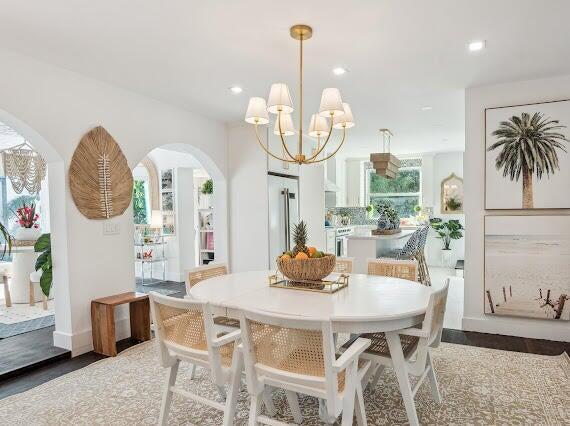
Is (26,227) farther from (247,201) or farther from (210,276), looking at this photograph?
(210,276)

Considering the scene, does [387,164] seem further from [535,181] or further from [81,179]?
[81,179]

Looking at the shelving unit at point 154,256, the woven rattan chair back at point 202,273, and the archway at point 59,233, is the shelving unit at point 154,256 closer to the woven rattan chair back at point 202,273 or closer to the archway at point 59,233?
the archway at point 59,233

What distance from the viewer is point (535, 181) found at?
3.67 metres

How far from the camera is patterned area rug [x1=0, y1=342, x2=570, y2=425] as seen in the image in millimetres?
2346

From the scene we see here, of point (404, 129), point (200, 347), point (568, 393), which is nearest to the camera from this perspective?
point (200, 347)

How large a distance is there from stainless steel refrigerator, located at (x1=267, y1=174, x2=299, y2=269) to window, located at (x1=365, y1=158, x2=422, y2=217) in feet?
11.6

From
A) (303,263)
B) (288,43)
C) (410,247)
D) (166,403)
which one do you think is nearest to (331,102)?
(288,43)

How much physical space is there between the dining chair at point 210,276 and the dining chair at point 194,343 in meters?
0.49

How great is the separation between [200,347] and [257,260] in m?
3.23

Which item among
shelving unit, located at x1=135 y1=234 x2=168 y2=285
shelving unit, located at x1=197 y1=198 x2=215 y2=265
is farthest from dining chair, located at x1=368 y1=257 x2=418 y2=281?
shelving unit, located at x1=135 y1=234 x2=168 y2=285

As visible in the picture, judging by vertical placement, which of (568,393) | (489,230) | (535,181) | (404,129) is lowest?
(568,393)

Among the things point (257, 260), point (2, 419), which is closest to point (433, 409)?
point (2, 419)

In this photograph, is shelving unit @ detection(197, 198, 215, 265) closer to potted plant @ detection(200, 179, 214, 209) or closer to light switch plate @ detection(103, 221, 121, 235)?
potted plant @ detection(200, 179, 214, 209)

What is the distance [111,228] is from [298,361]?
2.72m
